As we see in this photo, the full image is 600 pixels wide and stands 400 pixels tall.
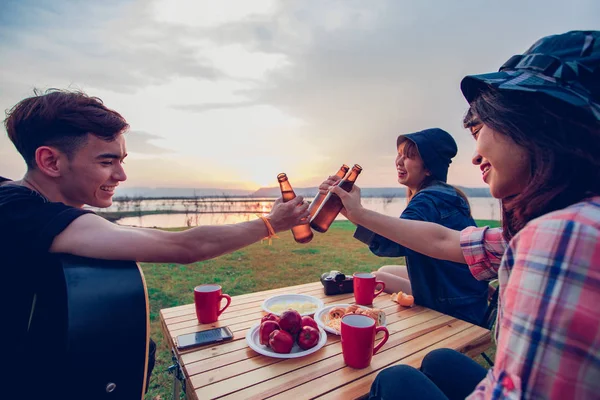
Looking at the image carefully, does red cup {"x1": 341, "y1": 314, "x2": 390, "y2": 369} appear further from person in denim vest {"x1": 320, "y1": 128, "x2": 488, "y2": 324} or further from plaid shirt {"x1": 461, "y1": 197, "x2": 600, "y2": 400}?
person in denim vest {"x1": 320, "y1": 128, "x2": 488, "y2": 324}

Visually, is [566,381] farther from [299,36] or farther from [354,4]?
[299,36]

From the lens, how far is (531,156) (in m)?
0.97

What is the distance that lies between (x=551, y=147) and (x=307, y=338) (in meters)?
1.39

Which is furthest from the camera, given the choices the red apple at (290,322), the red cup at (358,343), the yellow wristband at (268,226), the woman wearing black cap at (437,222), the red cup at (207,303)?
the woman wearing black cap at (437,222)

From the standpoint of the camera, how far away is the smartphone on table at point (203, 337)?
1616mm

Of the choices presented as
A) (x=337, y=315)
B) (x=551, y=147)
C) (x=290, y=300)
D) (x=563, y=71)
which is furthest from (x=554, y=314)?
(x=290, y=300)

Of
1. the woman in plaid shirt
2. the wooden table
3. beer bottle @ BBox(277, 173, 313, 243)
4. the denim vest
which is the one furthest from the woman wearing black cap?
the woman in plaid shirt

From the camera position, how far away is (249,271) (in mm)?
6840

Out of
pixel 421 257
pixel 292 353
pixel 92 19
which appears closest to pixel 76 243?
pixel 292 353

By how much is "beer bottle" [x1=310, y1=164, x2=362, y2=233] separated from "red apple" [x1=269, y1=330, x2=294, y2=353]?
1210mm

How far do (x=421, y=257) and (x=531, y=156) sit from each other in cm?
163

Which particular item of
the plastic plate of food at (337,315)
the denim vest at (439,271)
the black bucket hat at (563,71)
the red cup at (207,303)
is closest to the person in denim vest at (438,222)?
the denim vest at (439,271)

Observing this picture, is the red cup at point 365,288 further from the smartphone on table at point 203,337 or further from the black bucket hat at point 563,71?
the black bucket hat at point 563,71

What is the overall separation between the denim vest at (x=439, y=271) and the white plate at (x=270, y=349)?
105cm
